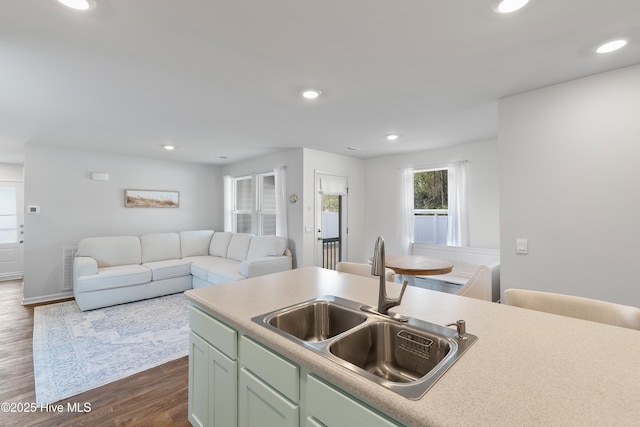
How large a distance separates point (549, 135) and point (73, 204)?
6.39 meters

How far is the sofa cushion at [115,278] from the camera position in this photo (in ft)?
12.4

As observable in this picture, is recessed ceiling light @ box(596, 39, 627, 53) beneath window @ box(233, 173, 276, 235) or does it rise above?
above

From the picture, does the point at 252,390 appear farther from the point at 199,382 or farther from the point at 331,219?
the point at 331,219

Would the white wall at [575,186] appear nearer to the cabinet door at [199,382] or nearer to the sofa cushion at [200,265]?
the cabinet door at [199,382]

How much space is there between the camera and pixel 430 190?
15.5ft

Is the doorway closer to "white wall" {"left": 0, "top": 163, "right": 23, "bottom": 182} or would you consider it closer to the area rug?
the area rug

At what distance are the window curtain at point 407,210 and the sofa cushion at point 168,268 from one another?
378cm

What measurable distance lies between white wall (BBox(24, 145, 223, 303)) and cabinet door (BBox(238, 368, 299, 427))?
491 cm

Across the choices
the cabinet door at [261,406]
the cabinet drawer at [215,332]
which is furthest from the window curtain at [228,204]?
the cabinet door at [261,406]

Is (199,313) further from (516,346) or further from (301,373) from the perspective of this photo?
(516,346)

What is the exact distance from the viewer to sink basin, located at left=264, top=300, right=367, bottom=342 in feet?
4.59

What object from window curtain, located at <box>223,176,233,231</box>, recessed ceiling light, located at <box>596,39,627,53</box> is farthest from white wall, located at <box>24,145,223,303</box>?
recessed ceiling light, located at <box>596,39,627,53</box>

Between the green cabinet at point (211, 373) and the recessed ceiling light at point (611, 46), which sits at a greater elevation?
the recessed ceiling light at point (611, 46)

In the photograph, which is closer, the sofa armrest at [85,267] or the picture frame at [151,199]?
the sofa armrest at [85,267]
